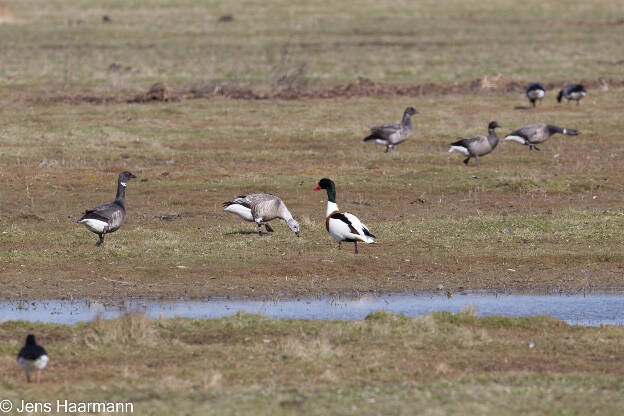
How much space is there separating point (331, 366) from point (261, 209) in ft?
29.2

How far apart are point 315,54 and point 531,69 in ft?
44.3

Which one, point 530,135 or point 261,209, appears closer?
point 261,209

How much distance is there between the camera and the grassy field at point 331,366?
34.3 ft

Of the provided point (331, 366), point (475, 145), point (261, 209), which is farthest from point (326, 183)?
point (475, 145)

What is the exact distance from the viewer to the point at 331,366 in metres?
11.9

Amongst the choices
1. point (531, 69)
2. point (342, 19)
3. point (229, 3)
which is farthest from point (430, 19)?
point (531, 69)

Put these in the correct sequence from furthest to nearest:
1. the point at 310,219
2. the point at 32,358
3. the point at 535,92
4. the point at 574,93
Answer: the point at 574,93 → the point at 535,92 → the point at 310,219 → the point at 32,358

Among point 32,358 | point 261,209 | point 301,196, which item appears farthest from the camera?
point 301,196

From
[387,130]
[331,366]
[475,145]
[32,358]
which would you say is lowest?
[331,366]

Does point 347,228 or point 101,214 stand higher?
point 101,214

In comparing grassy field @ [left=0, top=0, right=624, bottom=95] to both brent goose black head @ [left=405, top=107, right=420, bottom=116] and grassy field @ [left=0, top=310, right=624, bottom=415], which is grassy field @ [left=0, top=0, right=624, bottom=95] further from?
grassy field @ [left=0, top=310, right=624, bottom=415]

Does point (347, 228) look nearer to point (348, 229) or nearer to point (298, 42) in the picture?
point (348, 229)

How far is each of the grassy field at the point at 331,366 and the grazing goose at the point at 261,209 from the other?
6815 mm

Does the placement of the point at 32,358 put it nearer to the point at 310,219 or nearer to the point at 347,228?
the point at 347,228
